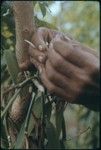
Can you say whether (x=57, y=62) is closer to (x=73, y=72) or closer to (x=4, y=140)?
(x=73, y=72)

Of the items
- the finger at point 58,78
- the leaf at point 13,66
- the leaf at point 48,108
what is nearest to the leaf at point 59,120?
the leaf at point 48,108

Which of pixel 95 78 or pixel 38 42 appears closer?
pixel 95 78

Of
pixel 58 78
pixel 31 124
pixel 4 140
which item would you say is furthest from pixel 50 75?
pixel 4 140

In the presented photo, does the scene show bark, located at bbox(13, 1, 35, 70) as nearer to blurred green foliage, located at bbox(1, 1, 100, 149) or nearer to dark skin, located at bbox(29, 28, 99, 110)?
dark skin, located at bbox(29, 28, 99, 110)

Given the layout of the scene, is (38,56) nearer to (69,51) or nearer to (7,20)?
(69,51)

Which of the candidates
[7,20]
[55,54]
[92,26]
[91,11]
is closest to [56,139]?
[55,54]
